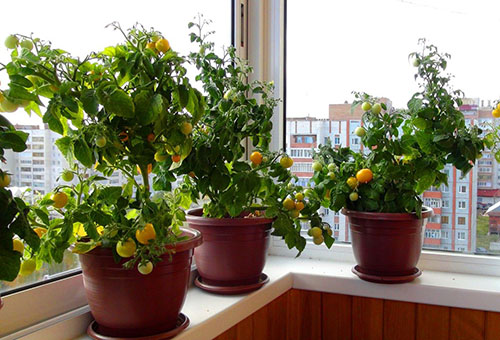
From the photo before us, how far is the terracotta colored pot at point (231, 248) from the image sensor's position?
4.33 ft

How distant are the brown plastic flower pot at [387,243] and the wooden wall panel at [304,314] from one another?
0.66ft

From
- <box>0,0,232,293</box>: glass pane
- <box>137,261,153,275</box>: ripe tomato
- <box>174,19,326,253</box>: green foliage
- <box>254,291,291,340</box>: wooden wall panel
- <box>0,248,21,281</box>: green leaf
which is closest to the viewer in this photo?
<box>0,248,21,281</box>: green leaf

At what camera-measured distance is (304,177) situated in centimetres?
186

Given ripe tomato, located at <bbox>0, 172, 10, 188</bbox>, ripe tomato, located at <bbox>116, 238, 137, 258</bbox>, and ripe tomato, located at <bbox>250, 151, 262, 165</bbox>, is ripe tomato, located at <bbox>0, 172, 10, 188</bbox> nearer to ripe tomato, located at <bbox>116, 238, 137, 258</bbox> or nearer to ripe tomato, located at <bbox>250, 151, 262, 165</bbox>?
ripe tomato, located at <bbox>116, 238, 137, 258</bbox>

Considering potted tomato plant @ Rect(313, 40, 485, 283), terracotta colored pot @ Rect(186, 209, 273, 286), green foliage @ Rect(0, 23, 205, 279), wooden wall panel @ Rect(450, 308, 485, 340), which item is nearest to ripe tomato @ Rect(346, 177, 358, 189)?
potted tomato plant @ Rect(313, 40, 485, 283)

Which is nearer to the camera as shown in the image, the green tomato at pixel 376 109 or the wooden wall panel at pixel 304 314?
the green tomato at pixel 376 109

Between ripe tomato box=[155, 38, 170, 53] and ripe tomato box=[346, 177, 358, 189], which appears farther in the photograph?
ripe tomato box=[346, 177, 358, 189]

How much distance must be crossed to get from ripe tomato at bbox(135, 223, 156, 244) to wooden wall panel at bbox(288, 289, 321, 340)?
0.83m

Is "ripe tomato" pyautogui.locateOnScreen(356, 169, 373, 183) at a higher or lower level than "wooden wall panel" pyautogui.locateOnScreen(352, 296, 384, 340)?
higher

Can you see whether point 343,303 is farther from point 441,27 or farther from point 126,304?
point 441,27

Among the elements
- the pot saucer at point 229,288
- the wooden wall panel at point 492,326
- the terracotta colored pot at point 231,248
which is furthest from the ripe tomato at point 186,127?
the wooden wall panel at point 492,326

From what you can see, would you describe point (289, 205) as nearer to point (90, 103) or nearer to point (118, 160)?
point (118, 160)

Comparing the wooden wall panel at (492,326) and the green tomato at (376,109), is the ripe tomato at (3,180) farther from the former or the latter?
the wooden wall panel at (492,326)

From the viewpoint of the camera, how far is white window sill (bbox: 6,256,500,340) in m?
1.14
